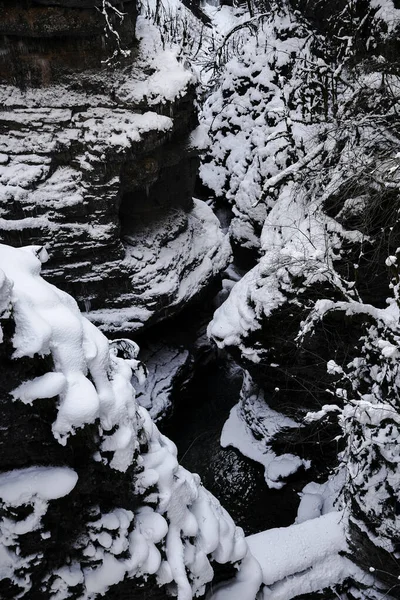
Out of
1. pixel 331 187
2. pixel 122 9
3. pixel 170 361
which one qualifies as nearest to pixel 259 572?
pixel 331 187

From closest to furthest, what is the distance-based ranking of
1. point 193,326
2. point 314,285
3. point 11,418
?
point 11,418 → point 314,285 → point 193,326

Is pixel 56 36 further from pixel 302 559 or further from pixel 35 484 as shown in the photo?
pixel 302 559

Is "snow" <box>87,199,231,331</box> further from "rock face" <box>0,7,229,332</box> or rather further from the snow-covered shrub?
the snow-covered shrub

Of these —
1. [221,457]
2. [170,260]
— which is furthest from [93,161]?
[221,457]

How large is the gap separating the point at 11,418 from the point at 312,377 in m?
5.93

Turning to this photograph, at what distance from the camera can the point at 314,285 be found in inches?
294

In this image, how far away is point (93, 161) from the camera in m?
8.80

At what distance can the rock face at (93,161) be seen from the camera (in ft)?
28.5

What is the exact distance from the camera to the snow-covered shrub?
3418 mm

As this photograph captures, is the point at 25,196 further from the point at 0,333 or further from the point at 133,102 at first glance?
the point at 0,333

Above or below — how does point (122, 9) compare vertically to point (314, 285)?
above

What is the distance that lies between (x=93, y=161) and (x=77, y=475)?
6.40m

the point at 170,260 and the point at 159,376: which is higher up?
the point at 170,260

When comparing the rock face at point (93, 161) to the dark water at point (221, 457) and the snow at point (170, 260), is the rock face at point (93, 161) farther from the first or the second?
the dark water at point (221, 457)
